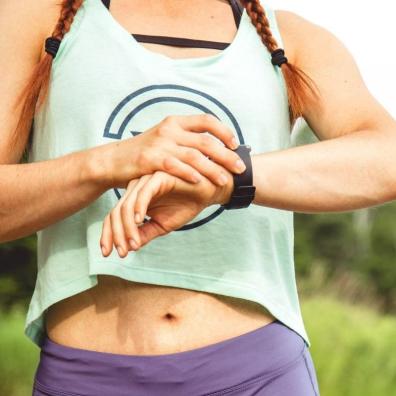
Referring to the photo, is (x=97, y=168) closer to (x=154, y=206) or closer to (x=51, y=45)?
(x=154, y=206)

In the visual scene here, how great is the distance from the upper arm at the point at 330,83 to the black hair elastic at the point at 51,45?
53 centimetres

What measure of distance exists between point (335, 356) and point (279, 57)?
16.2ft

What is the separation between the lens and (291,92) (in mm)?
1991

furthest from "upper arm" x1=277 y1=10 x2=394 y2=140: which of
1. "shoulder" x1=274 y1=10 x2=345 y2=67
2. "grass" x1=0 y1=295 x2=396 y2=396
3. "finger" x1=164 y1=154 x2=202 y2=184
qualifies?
"grass" x1=0 y1=295 x2=396 y2=396

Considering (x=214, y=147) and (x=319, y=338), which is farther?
(x=319, y=338)

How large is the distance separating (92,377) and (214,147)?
0.51m

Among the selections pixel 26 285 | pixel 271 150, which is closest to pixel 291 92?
pixel 271 150

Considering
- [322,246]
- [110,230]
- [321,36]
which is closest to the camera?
[110,230]

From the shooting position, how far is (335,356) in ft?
21.8

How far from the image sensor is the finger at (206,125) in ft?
5.51

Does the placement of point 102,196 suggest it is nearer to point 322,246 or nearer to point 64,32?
point 64,32

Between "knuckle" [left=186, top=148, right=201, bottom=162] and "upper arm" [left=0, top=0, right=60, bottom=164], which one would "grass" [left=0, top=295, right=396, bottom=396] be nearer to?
"upper arm" [left=0, top=0, right=60, bottom=164]

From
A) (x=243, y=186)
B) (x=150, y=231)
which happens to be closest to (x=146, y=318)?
(x=150, y=231)

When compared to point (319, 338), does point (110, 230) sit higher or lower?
higher
